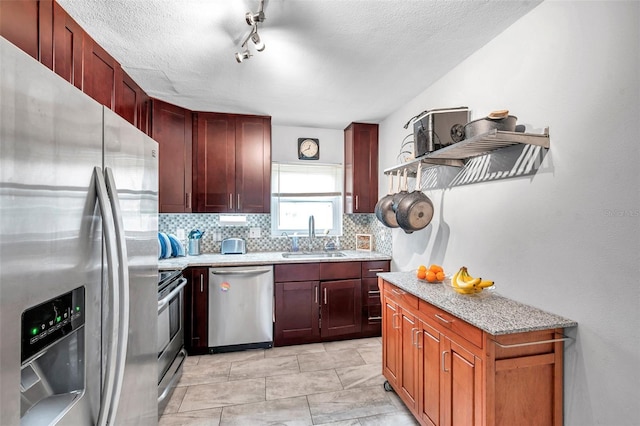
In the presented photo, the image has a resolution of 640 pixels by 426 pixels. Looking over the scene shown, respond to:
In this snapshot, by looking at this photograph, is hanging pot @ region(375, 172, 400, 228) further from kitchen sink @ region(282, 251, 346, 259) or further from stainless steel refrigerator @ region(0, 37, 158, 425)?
stainless steel refrigerator @ region(0, 37, 158, 425)

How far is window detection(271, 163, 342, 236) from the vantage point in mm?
3662

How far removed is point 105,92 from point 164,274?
140 cm

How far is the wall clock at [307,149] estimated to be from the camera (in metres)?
3.70

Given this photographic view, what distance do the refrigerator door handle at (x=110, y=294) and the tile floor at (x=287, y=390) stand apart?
4.40 feet

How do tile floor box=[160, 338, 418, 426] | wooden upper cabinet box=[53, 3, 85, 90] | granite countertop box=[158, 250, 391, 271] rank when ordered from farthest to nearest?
granite countertop box=[158, 250, 391, 271]
tile floor box=[160, 338, 418, 426]
wooden upper cabinet box=[53, 3, 85, 90]

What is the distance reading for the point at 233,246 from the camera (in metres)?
3.30

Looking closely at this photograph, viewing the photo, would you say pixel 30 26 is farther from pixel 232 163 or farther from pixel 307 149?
pixel 307 149

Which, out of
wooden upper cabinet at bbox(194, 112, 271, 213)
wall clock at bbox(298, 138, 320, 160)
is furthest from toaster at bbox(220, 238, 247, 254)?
wall clock at bbox(298, 138, 320, 160)

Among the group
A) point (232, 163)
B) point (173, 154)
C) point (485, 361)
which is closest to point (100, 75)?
point (173, 154)

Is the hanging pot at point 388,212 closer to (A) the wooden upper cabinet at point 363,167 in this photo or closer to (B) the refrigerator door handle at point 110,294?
(A) the wooden upper cabinet at point 363,167

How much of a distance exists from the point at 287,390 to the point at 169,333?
106 cm

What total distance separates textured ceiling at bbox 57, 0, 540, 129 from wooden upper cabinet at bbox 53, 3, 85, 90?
80mm

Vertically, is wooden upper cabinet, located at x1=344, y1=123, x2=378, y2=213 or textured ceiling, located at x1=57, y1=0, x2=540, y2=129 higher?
textured ceiling, located at x1=57, y1=0, x2=540, y2=129

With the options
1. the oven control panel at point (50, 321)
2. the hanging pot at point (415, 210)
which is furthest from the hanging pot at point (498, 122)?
the oven control panel at point (50, 321)
